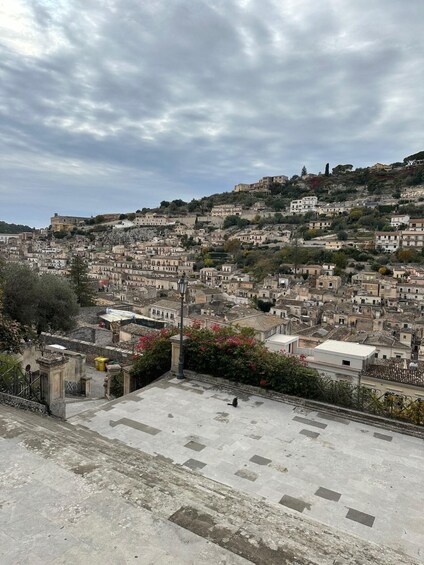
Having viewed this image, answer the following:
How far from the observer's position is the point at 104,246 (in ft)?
412

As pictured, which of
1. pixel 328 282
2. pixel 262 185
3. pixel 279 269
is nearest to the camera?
pixel 328 282

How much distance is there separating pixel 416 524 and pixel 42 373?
6.35 meters

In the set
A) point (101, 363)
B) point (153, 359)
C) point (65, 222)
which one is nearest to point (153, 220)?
point (65, 222)

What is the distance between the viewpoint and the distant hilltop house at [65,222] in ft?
512

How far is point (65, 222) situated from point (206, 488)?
173406 mm

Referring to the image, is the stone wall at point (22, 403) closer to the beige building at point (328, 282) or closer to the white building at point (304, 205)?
the beige building at point (328, 282)

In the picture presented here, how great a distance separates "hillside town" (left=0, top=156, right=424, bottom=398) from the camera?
25250 millimetres

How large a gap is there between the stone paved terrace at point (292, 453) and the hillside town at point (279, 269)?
631cm

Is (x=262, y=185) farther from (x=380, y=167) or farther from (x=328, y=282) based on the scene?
(x=328, y=282)

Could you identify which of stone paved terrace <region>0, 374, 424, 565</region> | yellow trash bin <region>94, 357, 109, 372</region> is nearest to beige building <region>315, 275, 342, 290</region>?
yellow trash bin <region>94, 357, 109, 372</region>

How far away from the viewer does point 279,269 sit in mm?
79812

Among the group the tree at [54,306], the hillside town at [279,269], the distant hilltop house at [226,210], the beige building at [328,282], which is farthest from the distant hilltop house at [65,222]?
the tree at [54,306]

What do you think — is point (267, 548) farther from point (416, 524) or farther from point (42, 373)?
point (42, 373)

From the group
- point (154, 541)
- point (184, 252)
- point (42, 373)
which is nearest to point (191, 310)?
point (42, 373)
